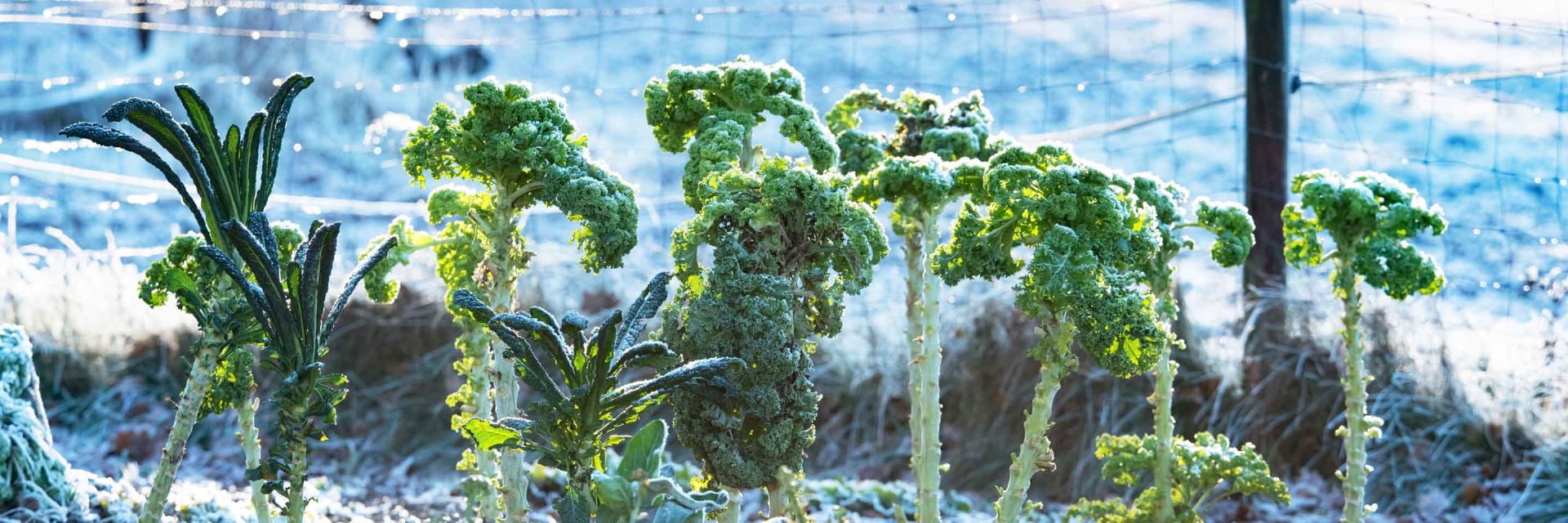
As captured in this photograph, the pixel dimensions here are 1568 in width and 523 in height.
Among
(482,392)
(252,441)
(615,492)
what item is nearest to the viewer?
(615,492)

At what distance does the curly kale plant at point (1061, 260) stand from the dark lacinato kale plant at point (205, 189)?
1.76m

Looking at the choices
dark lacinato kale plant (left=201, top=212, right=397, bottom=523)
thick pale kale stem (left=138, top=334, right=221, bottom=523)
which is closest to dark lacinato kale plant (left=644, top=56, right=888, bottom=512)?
dark lacinato kale plant (left=201, top=212, right=397, bottom=523)

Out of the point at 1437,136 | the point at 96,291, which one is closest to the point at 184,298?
the point at 96,291

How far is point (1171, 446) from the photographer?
469cm

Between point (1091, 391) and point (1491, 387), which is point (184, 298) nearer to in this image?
point (1091, 391)

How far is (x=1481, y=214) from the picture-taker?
10.8 m

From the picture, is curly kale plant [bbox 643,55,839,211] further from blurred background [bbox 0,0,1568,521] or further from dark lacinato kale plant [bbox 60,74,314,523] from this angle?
dark lacinato kale plant [bbox 60,74,314,523]

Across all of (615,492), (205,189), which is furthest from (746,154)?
(205,189)

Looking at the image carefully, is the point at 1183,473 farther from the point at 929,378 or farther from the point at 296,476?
the point at 296,476

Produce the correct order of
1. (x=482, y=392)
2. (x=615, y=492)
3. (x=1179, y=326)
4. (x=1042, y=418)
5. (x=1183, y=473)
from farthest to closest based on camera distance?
Result: (x=1179, y=326) → (x=1183, y=473) → (x=482, y=392) → (x=1042, y=418) → (x=615, y=492)

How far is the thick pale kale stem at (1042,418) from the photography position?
12.6 feet

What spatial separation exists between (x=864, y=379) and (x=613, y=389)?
4335 mm

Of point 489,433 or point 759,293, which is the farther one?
point 759,293

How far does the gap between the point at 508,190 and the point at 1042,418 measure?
1.57 meters
